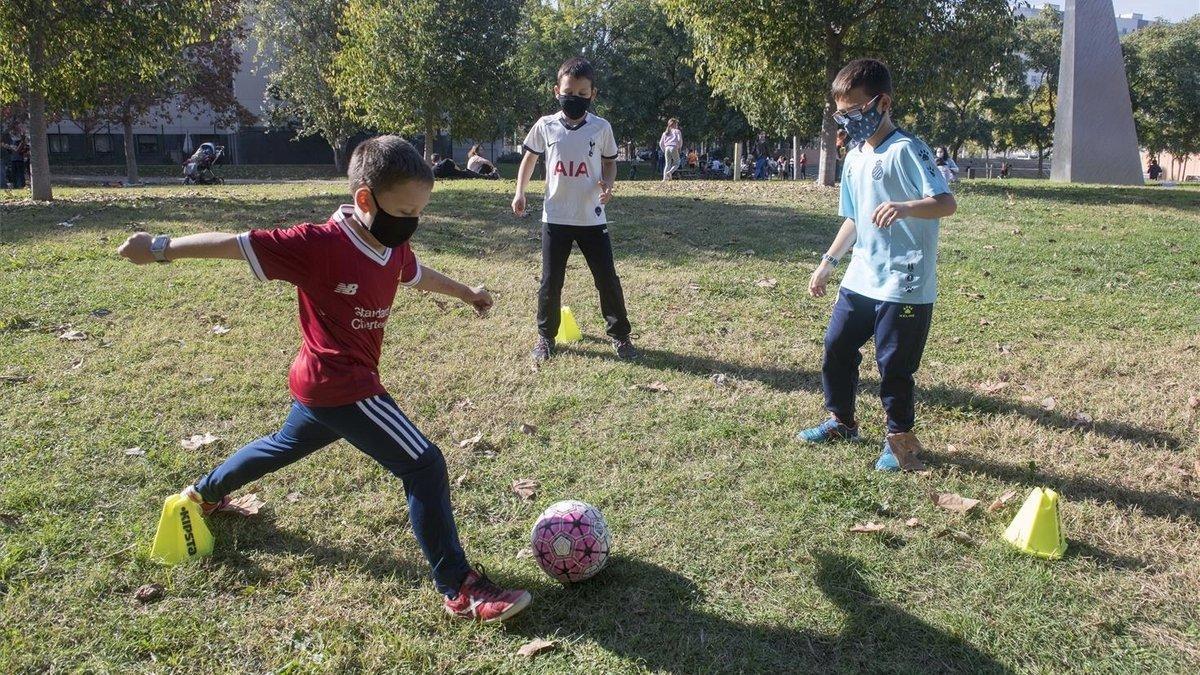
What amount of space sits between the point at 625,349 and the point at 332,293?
11.3 ft

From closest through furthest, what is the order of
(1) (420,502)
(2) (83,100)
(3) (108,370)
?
(1) (420,502), (3) (108,370), (2) (83,100)

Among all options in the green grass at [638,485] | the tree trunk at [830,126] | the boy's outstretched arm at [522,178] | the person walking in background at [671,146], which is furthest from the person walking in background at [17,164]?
the boy's outstretched arm at [522,178]

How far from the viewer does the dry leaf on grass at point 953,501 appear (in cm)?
395

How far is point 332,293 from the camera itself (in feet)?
10.1

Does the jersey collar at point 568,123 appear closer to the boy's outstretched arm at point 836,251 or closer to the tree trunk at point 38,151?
the boy's outstretched arm at point 836,251

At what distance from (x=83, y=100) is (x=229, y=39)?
84.0 ft

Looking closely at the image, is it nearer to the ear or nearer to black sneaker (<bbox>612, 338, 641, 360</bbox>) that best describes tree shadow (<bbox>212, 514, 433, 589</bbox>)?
the ear

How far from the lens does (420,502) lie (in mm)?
3100

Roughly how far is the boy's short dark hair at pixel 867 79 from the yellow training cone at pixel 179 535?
3.66 meters

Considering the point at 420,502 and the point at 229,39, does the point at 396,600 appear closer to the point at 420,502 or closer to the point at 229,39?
the point at 420,502

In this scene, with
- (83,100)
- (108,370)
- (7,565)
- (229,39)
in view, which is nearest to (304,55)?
(229,39)

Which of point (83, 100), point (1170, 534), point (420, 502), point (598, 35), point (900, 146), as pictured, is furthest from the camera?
point (598, 35)

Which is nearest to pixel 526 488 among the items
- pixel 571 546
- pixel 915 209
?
pixel 571 546

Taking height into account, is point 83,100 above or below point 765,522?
above
